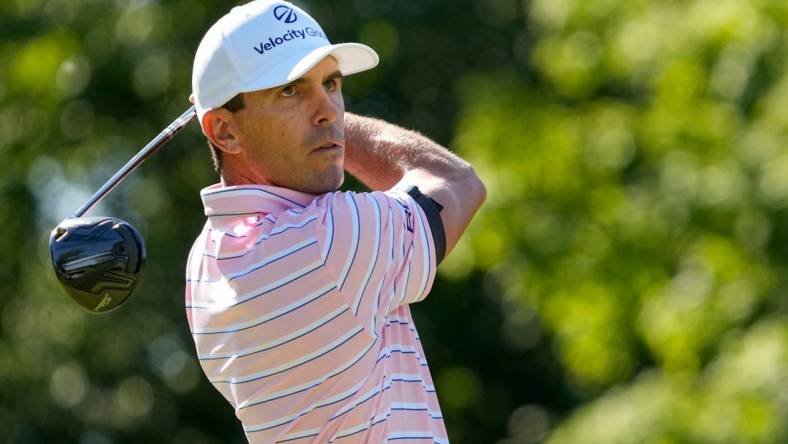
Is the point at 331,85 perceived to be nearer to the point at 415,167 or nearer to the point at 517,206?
the point at 415,167

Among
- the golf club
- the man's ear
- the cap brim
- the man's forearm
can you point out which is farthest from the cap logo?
the golf club

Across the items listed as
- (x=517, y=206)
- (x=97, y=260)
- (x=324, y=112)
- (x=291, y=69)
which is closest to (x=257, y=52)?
(x=291, y=69)

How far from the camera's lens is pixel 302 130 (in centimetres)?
424

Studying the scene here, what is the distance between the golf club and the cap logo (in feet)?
1.92

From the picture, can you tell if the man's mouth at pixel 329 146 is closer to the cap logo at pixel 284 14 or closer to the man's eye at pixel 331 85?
the man's eye at pixel 331 85

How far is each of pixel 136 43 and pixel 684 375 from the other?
22.2 ft

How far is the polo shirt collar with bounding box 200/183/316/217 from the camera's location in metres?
4.16

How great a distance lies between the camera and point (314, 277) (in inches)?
160

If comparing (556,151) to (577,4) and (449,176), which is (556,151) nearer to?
(577,4)

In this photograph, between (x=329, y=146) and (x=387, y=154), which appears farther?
(x=387, y=154)

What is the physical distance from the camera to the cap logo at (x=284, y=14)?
425cm

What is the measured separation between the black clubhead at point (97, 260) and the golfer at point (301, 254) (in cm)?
15

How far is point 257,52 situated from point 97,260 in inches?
23.0

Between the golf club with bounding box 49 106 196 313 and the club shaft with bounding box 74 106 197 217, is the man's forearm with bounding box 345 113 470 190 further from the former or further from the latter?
the golf club with bounding box 49 106 196 313
